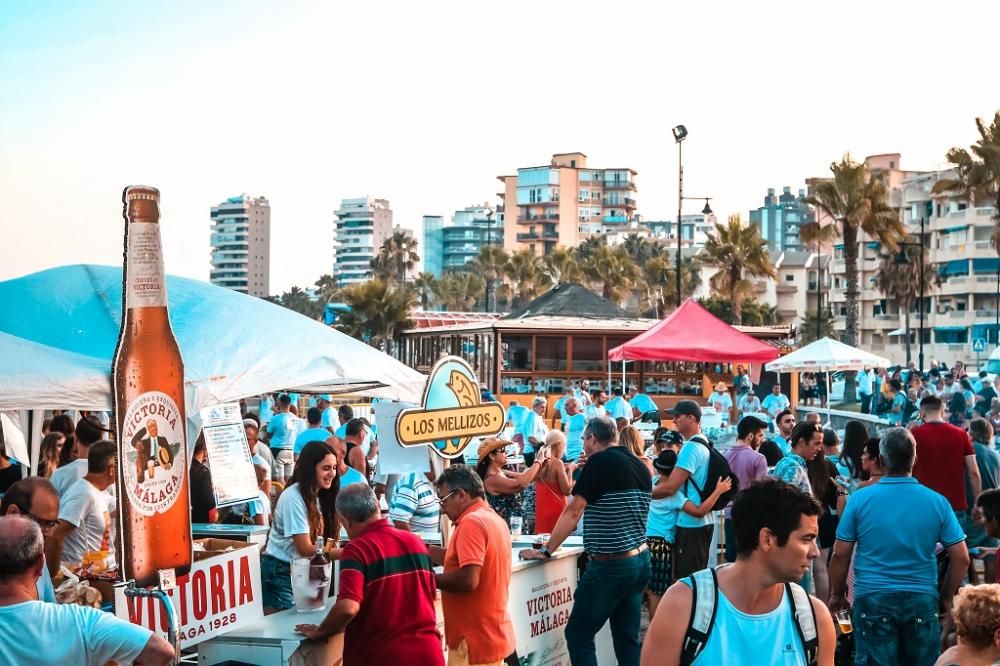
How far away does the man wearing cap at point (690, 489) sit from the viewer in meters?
8.87

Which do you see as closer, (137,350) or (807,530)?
(807,530)

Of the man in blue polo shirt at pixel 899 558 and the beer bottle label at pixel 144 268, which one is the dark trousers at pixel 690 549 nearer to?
the man in blue polo shirt at pixel 899 558

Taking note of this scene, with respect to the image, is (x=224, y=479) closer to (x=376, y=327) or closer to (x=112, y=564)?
(x=112, y=564)

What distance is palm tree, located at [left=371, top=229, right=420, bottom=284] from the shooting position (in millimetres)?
117062

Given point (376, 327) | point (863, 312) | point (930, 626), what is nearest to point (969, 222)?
point (863, 312)

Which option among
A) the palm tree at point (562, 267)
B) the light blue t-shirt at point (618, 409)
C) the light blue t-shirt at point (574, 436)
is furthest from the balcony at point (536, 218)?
the light blue t-shirt at point (574, 436)

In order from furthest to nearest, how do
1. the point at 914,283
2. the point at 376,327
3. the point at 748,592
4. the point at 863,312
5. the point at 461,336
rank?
the point at 863,312 < the point at 914,283 < the point at 376,327 < the point at 461,336 < the point at 748,592

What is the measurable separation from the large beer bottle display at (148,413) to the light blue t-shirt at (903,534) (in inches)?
143

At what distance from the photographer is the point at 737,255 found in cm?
5638

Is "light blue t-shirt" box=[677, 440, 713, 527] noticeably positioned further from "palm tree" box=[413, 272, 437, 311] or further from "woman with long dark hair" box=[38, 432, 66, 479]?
"palm tree" box=[413, 272, 437, 311]

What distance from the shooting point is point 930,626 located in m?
6.53

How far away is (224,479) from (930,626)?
4.02 metres

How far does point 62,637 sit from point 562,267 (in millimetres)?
85425

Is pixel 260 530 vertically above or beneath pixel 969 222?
beneath
